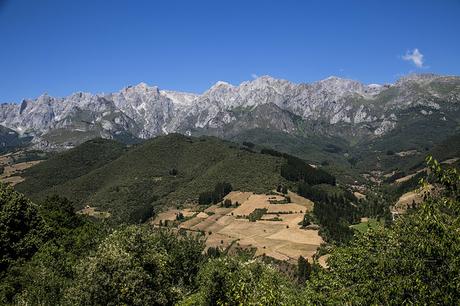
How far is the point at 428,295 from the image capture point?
20.1m

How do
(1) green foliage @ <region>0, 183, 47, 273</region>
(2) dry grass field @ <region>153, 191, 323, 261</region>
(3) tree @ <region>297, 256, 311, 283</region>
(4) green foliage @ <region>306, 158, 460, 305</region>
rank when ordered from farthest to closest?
1. (2) dry grass field @ <region>153, 191, 323, 261</region>
2. (3) tree @ <region>297, 256, 311, 283</region>
3. (1) green foliage @ <region>0, 183, 47, 273</region>
4. (4) green foliage @ <region>306, 158, 460, 305</region>

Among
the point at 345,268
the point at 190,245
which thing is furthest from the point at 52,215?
→ the point at 345,268

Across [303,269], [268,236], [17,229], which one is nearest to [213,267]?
[17,229]

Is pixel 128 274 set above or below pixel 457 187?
below

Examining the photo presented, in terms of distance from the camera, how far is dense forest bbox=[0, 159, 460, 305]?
2089 centimetres

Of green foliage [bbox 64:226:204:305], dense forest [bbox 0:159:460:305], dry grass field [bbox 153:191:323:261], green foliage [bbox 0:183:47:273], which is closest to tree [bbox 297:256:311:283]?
dry grass field [bbox 153:191:323:261]

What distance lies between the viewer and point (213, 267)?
55.1 m

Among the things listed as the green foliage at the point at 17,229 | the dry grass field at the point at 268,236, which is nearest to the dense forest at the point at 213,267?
the green foliage at the point at 17,229

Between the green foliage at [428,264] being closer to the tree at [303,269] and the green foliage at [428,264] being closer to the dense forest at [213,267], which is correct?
the dense forest at [213,267]

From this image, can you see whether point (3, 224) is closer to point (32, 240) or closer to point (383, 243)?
point (32, 240)

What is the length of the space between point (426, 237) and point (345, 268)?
15737 mm

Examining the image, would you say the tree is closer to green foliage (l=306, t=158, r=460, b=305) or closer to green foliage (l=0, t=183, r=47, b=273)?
green foliage (l=0, t=183, r=47, b=273)

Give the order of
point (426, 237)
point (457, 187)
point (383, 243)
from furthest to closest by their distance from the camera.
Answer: point (383, 243) < point (426, 237) < point (457, 187)

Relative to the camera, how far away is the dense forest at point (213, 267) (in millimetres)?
20891
